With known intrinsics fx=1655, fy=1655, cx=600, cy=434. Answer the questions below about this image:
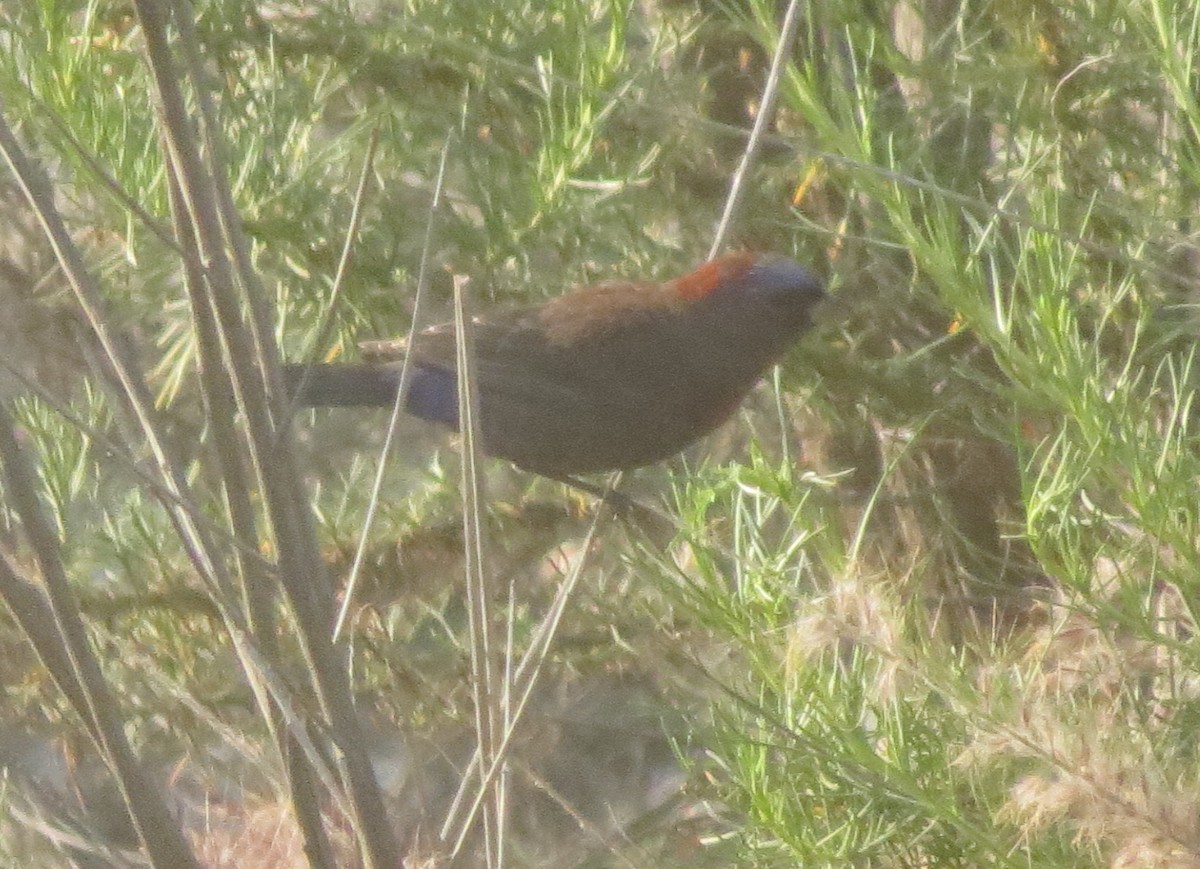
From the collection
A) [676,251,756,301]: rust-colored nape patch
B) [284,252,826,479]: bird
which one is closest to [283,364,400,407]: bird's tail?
[284,252,826,479]: bird

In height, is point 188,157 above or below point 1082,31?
above

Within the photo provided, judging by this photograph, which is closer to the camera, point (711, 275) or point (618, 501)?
point (618, 501)

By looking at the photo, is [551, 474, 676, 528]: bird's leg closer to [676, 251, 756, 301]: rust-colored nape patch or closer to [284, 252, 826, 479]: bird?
[284, 252, 826, 479]: bird

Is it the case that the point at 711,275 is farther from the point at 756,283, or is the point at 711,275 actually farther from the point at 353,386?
the point at 353,386

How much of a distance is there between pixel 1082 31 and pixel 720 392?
3.41 ft

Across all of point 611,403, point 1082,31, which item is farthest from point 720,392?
point 1082,31

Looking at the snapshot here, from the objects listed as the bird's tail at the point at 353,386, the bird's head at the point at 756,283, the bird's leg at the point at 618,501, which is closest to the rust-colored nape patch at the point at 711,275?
the bird's head at the point at 756,283

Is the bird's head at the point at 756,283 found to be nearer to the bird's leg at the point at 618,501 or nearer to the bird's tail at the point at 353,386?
the bird's leg at the point at 618,501

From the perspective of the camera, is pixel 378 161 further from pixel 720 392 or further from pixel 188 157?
pixel 188 157

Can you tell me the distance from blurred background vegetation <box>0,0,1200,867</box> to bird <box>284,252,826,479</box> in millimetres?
77

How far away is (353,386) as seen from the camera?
2744 millimetres

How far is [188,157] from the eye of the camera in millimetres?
1346

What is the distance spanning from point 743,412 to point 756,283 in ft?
1.37

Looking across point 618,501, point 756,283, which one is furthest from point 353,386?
point 756,283
